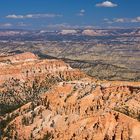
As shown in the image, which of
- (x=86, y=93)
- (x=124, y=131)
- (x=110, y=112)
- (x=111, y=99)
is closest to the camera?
(x=124, y=131)

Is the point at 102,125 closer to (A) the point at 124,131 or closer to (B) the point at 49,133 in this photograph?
(A) the point at 124,131

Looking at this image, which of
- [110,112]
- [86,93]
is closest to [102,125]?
[110,112]

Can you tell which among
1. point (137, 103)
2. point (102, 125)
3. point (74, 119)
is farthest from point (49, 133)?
point (137, 103)

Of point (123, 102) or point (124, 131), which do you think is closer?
→ point (124, 131)

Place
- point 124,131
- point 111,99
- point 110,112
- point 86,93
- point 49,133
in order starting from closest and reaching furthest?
point 124,131
point 110,112
point 49,133
point 111,99
point 86,93

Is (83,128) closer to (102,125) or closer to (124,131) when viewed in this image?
(102,125)

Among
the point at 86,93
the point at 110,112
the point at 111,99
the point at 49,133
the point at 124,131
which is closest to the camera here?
the point at 124,131
